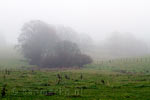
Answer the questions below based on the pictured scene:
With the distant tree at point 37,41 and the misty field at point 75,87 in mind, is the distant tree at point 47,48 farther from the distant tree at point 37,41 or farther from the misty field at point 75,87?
the misty field at point 75,87

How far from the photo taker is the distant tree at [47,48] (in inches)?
3036

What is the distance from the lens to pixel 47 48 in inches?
3108

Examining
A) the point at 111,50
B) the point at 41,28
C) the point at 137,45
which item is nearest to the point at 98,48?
the point at 111,50

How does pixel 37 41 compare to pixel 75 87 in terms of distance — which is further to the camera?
pixel 37 41

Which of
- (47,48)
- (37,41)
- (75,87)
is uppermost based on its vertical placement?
(37,41)

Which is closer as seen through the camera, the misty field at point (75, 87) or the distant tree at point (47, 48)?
the misty field at point (75, 87)

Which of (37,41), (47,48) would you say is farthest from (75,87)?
(37,41)

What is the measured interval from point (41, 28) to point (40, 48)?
9.24 m

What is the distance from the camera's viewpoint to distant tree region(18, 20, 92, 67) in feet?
253

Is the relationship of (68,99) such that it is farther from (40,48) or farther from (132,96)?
(40,48)

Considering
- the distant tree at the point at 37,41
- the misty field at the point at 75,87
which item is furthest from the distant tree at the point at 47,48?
the misty field at the point at 75,87

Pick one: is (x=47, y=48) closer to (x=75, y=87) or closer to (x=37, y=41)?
(x=37, y=41)

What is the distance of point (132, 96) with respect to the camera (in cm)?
2120

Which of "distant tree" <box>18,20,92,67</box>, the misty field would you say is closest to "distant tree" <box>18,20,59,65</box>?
"distant tree" <box>18,20,92,67</box>
